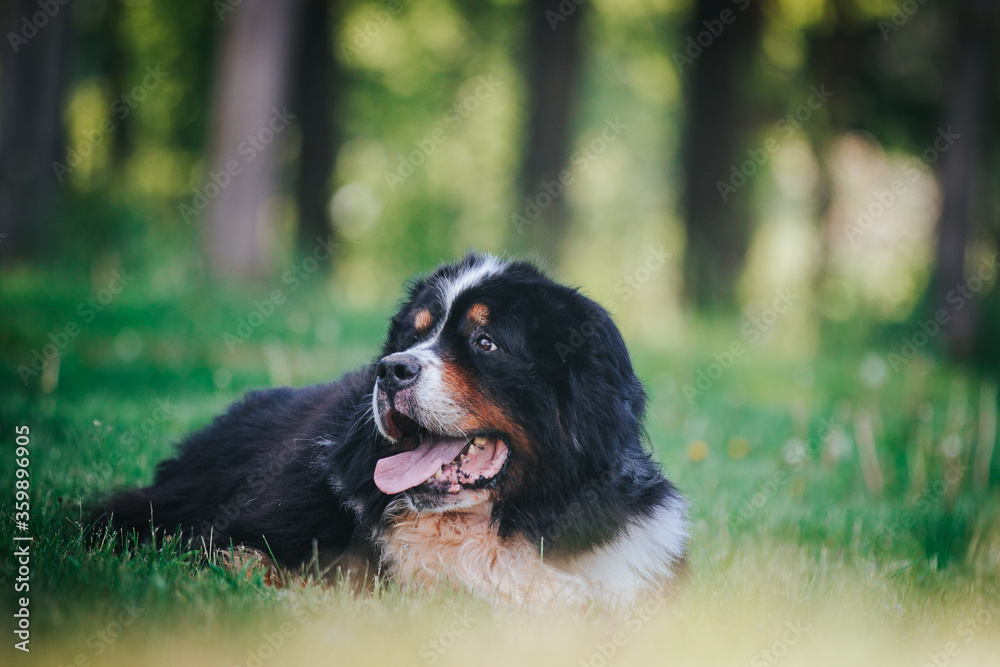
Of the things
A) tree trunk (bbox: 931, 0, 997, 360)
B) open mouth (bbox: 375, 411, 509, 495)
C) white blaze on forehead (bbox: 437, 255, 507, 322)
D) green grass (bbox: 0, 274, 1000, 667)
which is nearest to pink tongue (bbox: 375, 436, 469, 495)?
open mouth (bbox: 375, 411, 509, 495)

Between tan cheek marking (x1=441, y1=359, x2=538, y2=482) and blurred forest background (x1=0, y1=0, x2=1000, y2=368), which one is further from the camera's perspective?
blurred forest background (x1=0, y1=0, x2=1000, y2=368)

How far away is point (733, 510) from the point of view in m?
5.13

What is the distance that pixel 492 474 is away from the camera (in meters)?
3.45

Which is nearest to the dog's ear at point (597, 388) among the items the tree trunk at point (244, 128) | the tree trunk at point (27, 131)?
the tree trunk at point (244, 128)

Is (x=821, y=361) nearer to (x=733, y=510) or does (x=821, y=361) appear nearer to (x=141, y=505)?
(x=733, y=510)

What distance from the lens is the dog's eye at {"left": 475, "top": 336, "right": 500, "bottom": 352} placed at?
360 cm

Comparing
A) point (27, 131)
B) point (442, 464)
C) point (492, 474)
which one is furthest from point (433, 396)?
point (27, 131)

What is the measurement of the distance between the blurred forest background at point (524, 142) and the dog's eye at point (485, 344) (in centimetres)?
93

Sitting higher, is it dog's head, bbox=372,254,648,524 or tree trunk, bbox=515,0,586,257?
tree trunk, bbox=515,0,586,257

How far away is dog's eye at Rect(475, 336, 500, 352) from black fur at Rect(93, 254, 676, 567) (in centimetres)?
4

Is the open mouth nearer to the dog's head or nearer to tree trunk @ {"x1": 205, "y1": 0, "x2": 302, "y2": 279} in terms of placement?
the dog's head

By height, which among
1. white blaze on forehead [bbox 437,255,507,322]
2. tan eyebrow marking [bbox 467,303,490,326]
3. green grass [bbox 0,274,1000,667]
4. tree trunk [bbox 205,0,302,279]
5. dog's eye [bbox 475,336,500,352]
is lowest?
green grass [bbox 0,274,1000,667]

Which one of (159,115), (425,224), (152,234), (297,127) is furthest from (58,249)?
(425,224)

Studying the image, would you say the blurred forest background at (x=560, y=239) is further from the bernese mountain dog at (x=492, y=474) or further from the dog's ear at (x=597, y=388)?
the dog's ear at (x=597, y=388)
